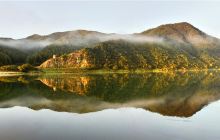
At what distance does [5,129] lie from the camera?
3053 cm

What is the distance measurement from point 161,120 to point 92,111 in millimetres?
10487

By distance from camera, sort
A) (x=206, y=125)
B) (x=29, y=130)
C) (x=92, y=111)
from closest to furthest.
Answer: (x=29, y=130)
(x=206, y=125)
(x=92, y=111)

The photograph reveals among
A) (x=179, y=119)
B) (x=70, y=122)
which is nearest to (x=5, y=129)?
(x=70, y=122)

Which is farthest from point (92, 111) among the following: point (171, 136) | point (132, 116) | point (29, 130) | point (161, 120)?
point (171, 136)

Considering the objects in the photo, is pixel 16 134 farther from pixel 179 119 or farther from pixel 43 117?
pixel 179 119

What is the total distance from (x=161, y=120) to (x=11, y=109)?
68.7 ft

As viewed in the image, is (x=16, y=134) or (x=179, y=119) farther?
(x=179, y=119)

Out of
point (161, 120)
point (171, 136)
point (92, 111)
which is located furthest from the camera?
point (92, 111)

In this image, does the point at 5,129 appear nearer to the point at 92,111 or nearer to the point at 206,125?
the point at 92,111

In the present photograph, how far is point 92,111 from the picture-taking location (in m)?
42.2

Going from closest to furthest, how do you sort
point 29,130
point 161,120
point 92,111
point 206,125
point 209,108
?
1. point 29,130
2. point 206,125
3. point 161,120
4. point 92,111
5. point 209,108

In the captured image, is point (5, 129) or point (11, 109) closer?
point (5, 129)

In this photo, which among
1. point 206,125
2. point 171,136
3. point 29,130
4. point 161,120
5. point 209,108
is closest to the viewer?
point 171,136

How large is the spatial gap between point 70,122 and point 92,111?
27.3 feet
